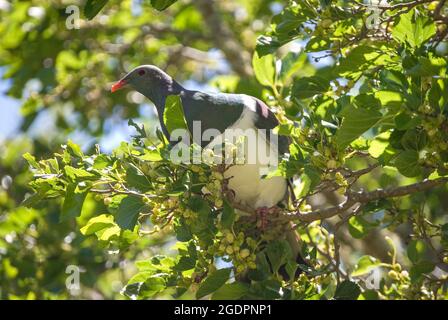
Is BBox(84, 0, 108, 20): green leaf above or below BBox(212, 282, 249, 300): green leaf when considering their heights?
above

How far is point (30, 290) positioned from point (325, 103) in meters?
2.25

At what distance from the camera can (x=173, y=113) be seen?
97.0 inches

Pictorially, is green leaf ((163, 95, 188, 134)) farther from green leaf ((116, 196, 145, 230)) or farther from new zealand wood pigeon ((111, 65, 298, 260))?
new zealand wood pigeon ((111, 65, 298, 260))

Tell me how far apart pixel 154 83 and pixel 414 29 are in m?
1.63

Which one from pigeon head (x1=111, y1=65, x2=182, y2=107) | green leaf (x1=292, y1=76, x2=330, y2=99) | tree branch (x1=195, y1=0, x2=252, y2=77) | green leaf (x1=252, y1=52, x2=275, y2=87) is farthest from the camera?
tree branch (x1=195, y1=0, x2=252, y2=77)

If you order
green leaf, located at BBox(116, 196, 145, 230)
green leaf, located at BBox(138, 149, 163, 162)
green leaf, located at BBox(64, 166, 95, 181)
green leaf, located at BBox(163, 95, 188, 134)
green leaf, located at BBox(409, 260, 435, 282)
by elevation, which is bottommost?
green leaf, located at BBox(409, 260, 435, 282)

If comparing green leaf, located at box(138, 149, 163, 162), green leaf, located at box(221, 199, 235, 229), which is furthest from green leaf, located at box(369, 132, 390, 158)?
green leaf, located at box(138, 149, 163, 162)

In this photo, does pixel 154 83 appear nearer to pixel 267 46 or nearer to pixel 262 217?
pixel 267 46

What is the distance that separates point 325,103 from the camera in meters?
2.70

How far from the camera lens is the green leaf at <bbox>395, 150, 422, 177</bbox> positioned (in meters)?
2.38

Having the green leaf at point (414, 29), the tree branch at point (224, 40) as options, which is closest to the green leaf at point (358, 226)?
the green leaf at point (414, 29)

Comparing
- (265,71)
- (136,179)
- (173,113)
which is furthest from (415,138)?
(265,71)

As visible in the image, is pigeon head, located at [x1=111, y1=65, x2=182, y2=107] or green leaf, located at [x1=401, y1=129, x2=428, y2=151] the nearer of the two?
green leaf, located at [x1=401, y1=129, x2=428, y2=151]

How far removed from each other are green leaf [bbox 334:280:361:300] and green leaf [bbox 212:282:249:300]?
343 mm
